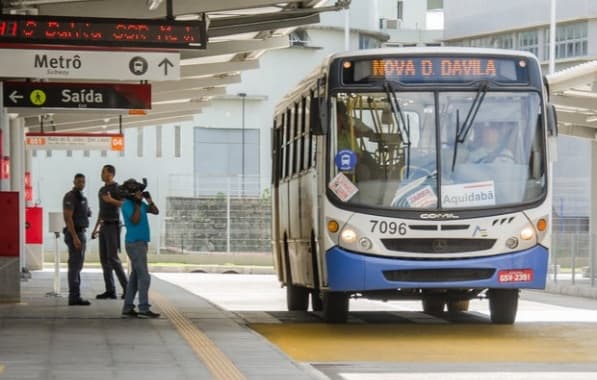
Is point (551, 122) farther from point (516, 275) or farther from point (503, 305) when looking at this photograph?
point (503, 305)

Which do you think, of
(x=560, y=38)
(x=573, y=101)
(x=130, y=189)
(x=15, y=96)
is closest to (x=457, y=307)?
(x=130, y=189)

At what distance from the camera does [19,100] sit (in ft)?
77.1

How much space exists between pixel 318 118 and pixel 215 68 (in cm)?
1583

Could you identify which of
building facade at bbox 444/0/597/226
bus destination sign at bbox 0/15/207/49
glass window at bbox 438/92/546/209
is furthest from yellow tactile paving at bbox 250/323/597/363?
building facade at bbox 444/0/597/226

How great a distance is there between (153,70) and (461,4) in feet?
216

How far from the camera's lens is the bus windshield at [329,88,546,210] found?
725 inches

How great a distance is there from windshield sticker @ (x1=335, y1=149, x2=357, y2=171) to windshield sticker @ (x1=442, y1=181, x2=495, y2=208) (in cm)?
106

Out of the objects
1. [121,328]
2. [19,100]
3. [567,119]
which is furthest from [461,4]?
[121,328]

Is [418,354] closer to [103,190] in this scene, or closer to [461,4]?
[103,190]

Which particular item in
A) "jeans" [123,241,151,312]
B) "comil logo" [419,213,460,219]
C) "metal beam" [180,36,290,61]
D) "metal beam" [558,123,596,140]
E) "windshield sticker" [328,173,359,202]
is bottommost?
"jeans" [123,241,151,312]

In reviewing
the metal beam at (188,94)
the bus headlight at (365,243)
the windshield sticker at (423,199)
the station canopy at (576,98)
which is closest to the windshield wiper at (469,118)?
the windshield sticker at (423,199)

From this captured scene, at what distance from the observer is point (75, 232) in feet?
75.5

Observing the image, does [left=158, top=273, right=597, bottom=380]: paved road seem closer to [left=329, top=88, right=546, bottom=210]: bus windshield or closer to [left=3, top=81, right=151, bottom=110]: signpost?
[left=329, top=88, right=546, bottom=210]: bus windshield

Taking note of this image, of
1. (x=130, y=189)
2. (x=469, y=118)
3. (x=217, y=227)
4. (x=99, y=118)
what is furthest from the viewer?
(x=217, y=227)
